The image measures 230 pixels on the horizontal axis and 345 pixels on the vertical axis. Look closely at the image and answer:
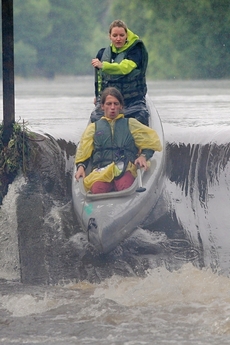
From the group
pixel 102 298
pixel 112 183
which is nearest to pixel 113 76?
pixel 112 183

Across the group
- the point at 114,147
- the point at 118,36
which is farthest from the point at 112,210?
the point at 118,36

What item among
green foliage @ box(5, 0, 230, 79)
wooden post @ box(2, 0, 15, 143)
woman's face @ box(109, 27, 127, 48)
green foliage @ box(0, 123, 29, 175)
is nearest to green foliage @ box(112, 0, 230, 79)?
green foliage @ box(5, 0, 230, 79)

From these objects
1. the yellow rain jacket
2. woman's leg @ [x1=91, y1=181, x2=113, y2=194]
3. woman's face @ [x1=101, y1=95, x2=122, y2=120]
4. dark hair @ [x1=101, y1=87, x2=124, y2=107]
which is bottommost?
woman's leg @ [x1=91, y1=181, x2=113, y2=194]

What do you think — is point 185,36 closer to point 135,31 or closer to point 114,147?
point 135,31

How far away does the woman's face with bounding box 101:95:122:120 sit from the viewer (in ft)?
24.5

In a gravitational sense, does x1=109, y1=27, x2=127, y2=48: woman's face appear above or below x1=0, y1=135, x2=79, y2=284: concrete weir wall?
above

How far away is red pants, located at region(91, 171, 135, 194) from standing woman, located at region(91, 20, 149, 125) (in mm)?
931

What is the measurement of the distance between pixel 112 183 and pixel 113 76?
1.19 meters

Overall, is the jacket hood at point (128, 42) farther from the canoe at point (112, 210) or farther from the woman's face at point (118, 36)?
the canoe at point (112, 210)

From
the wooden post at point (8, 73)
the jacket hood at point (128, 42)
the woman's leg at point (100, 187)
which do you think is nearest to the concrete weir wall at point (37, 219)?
the wooden post at point (8, 73)

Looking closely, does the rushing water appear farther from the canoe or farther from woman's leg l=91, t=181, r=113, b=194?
woman's leg l=91, t=181, r=113, b=194

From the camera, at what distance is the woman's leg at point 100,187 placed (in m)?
7.39

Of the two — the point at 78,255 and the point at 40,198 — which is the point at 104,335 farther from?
the point at 40,198

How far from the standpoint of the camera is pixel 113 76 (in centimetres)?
807
